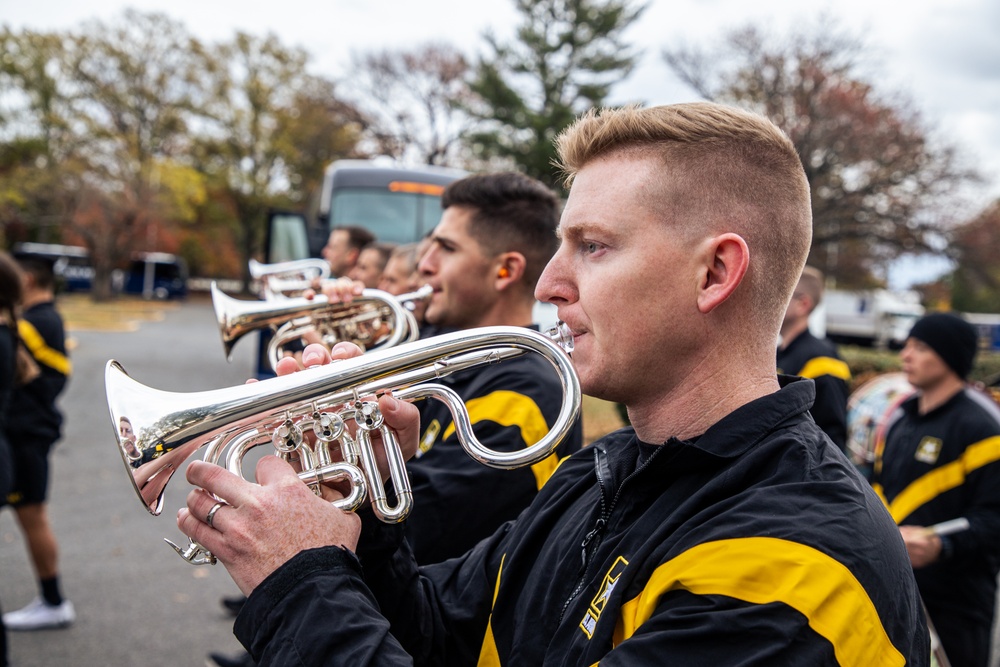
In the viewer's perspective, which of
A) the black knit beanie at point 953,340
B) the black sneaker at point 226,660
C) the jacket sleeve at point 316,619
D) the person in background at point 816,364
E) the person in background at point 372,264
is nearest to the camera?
the jacket sleeve at point 316,619

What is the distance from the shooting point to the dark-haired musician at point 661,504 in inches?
47.3

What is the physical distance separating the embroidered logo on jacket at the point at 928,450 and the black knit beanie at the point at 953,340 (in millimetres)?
395

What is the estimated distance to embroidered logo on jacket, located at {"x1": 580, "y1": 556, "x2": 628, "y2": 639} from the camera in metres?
1.40

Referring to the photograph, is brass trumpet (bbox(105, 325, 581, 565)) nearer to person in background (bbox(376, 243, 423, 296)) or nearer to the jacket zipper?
the jacket zipper

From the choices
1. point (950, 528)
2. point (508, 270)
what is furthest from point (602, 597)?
point (950, 528)

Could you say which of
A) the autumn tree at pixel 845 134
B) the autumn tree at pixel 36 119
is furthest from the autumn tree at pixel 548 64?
the autumn tree at pixel 36 119

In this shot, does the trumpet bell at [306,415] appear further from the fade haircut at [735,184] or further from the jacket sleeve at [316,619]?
the fade haircut at [735,184]

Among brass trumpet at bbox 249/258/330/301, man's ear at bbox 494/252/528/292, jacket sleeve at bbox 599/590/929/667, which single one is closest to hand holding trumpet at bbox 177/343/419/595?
jacket sleeve at bbox 599/590/929/667

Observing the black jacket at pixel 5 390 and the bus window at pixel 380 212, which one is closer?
the black jacket at pixel 5 390

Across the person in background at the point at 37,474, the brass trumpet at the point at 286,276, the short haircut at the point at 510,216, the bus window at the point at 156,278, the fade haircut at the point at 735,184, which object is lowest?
the bus window at the point at 156,278

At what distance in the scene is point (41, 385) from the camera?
16.1 feet

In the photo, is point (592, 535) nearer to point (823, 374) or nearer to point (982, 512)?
point (982, 512)

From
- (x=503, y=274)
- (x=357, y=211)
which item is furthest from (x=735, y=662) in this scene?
(x=357, y=211)

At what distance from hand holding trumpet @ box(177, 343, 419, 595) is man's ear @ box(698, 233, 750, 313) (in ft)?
2.66
